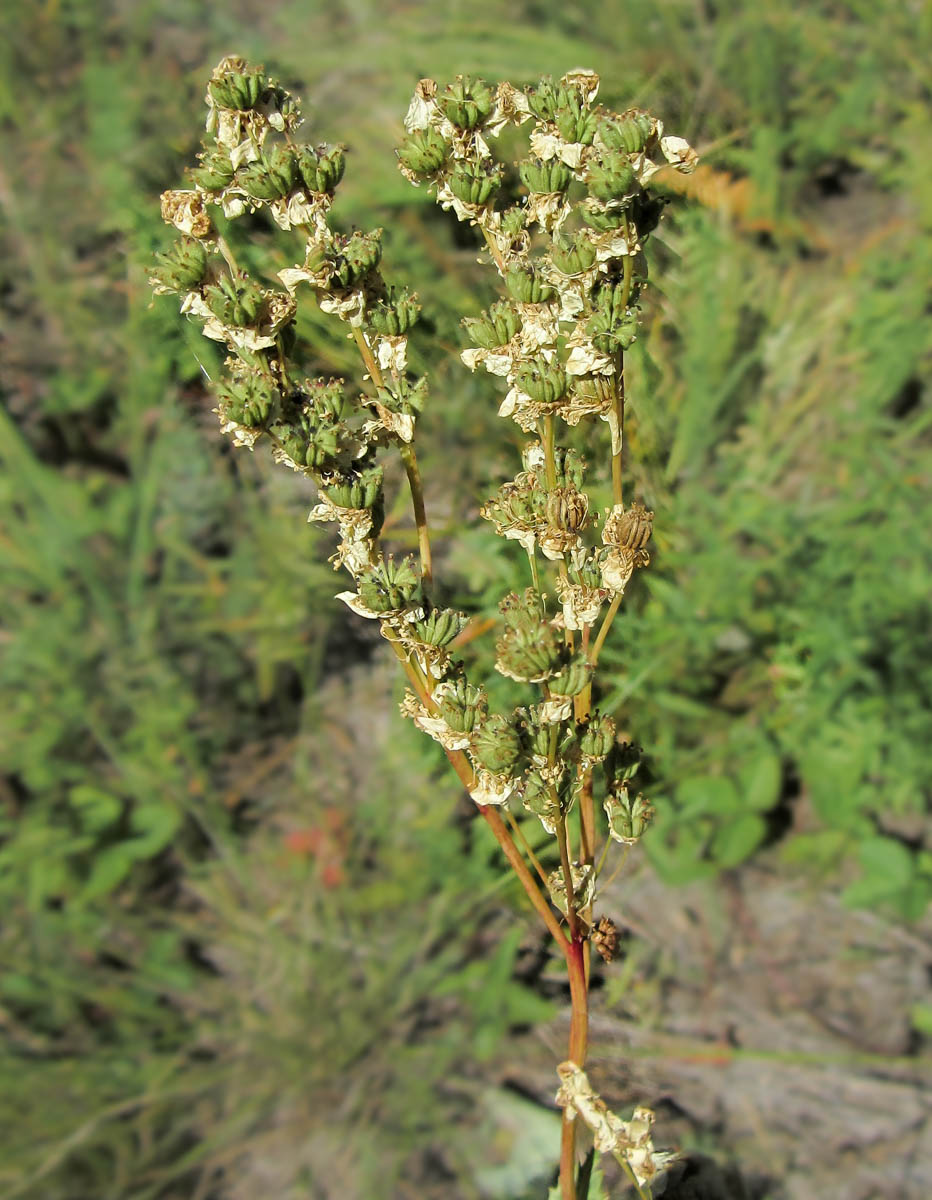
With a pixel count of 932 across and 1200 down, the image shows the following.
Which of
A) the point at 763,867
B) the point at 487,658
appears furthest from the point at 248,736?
the point at 763,867

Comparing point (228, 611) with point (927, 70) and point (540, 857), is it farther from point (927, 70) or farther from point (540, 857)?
point (927, 70)

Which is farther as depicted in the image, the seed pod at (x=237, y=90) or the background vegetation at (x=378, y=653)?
the background vegetation at (x=378, y=653)

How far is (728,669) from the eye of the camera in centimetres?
224

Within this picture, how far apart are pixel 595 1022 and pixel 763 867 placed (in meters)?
0.96

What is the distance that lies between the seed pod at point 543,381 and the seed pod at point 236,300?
0.73 feet

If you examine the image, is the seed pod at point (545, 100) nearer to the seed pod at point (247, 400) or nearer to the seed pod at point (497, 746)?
the seed pod at point (247, 400)

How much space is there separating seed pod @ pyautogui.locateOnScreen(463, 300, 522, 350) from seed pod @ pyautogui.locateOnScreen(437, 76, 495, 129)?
15 centimetres

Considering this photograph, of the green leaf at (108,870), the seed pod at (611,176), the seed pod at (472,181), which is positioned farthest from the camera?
the green leaf at (108,870)

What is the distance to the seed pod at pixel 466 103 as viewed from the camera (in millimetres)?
844

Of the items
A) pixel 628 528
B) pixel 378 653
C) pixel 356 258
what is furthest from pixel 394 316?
pixel 378 653

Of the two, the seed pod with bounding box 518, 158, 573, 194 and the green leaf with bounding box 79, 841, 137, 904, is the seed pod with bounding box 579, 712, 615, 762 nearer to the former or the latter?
the seed pod with bounding box 518, 158, 573, 194

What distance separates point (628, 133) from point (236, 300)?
1.06 feet

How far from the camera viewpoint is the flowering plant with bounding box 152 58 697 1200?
2.68ft

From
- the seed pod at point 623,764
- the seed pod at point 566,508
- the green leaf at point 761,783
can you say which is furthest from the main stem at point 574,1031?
the green leaf at point 761,783
